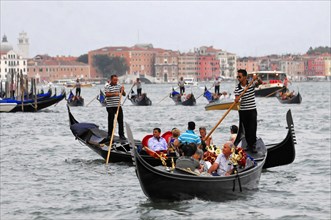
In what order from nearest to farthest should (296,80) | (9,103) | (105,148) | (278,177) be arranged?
(278,177)
(105,148)
(9,103)
(296,80)

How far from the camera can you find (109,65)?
311ft

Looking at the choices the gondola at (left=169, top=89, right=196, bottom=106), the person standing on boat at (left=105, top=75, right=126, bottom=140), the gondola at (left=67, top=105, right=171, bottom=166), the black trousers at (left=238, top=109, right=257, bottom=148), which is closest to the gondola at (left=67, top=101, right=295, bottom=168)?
the gondola at (left=67, top=105, right=171, bottom=166)

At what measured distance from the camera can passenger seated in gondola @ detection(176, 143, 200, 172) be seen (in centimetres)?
641

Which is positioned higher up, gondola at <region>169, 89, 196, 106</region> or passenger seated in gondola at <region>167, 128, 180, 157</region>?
passenger seated in gondola at <region>167, 128, 180, 157</region>

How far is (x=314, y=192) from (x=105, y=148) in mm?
A: 2371

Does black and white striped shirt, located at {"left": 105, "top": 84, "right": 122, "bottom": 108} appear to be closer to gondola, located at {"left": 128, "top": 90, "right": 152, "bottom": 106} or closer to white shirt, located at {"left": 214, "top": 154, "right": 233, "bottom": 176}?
white shirt, located at {"left": 214, "top": 154, "right": 233, "bottom": 176}

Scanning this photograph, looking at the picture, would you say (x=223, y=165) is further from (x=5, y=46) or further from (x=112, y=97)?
(x=5, y=46)

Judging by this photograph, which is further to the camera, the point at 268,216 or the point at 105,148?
the point at 105,148

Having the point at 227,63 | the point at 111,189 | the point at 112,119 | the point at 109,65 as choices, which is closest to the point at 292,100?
the point at 112,119

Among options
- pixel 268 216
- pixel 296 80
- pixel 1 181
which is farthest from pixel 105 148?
pixel 296 80

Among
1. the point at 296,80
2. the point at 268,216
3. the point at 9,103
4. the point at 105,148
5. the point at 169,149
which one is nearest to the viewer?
the point at 268,216

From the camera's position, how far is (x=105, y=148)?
9.12m

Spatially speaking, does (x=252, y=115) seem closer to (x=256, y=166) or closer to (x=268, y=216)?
(x=256, y=166)

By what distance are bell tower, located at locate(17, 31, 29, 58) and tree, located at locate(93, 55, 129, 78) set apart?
1169 centimetres
